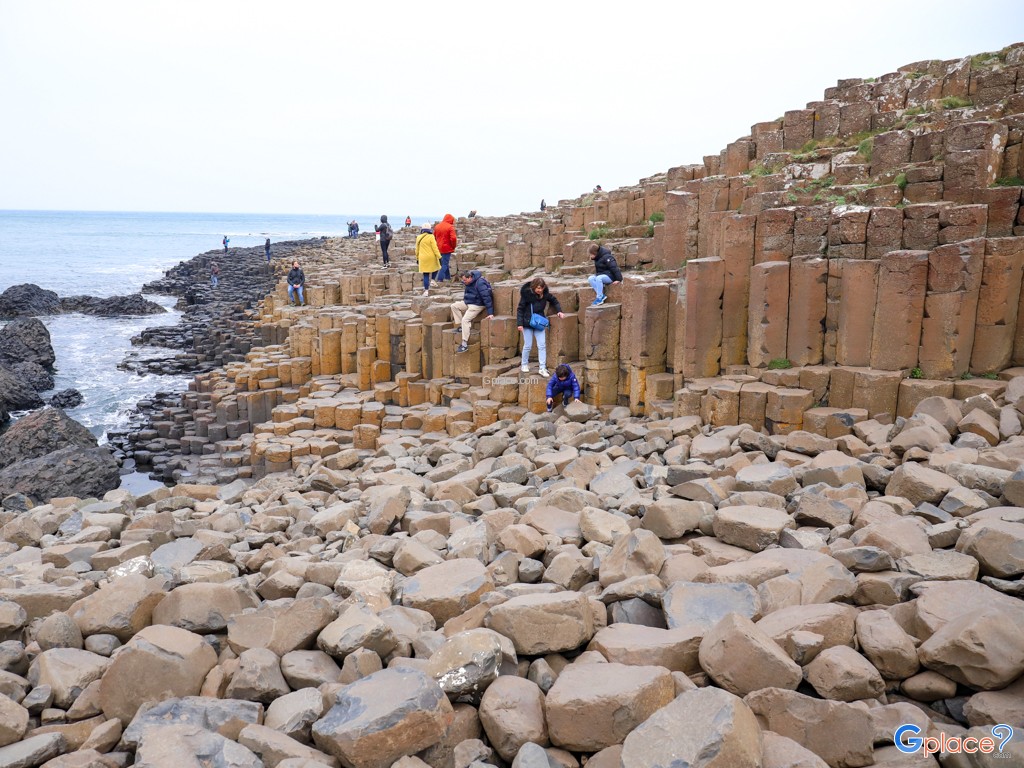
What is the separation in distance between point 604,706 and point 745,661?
0.78 meters

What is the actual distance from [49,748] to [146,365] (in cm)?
2484

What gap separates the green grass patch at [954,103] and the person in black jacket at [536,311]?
28.8 feet

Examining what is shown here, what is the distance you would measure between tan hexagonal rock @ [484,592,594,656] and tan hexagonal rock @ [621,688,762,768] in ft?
3.28

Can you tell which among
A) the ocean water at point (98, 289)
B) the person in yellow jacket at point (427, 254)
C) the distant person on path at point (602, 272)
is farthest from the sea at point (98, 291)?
the distant person on path at point (602, 272)

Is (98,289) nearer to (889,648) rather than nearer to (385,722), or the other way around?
(385,722)

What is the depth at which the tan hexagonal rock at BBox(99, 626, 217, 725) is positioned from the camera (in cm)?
406

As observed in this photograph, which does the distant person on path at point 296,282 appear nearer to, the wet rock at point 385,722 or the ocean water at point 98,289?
the ocean water at point 98,289

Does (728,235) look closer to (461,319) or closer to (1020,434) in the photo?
(1020,434)

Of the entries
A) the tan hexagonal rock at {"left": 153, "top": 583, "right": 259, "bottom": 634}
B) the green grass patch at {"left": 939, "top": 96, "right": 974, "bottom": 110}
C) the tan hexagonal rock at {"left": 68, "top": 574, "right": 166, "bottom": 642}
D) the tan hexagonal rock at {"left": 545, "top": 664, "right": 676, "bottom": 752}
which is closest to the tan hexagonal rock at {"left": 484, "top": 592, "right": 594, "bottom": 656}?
the tan hexagonal rock at {"left": 545, "top": 664, "right": 676, "bottom": 752}

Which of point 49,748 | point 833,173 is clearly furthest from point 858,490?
point 833,173

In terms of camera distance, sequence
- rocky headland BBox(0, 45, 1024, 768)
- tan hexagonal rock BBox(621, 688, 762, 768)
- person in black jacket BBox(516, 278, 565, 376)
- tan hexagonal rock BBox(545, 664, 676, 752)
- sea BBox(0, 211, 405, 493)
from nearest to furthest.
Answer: tan hexagonal rock BBox(621, 688, 762, 768), tan hexagonal rock BBox(545, 664, 676, 752), rocky headland BBox(0, 45, 1024, 768), person in black jacket BBox(516, 278, 565, 376), sea BBox(0, 211, 405, 493)

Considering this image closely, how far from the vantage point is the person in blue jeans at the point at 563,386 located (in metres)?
12.0

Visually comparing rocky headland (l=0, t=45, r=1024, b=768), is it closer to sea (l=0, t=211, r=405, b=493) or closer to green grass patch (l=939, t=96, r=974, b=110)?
green grass patch (l=939, t=96, r=974, b=110)

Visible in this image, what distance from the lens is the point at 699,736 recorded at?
3033mm
